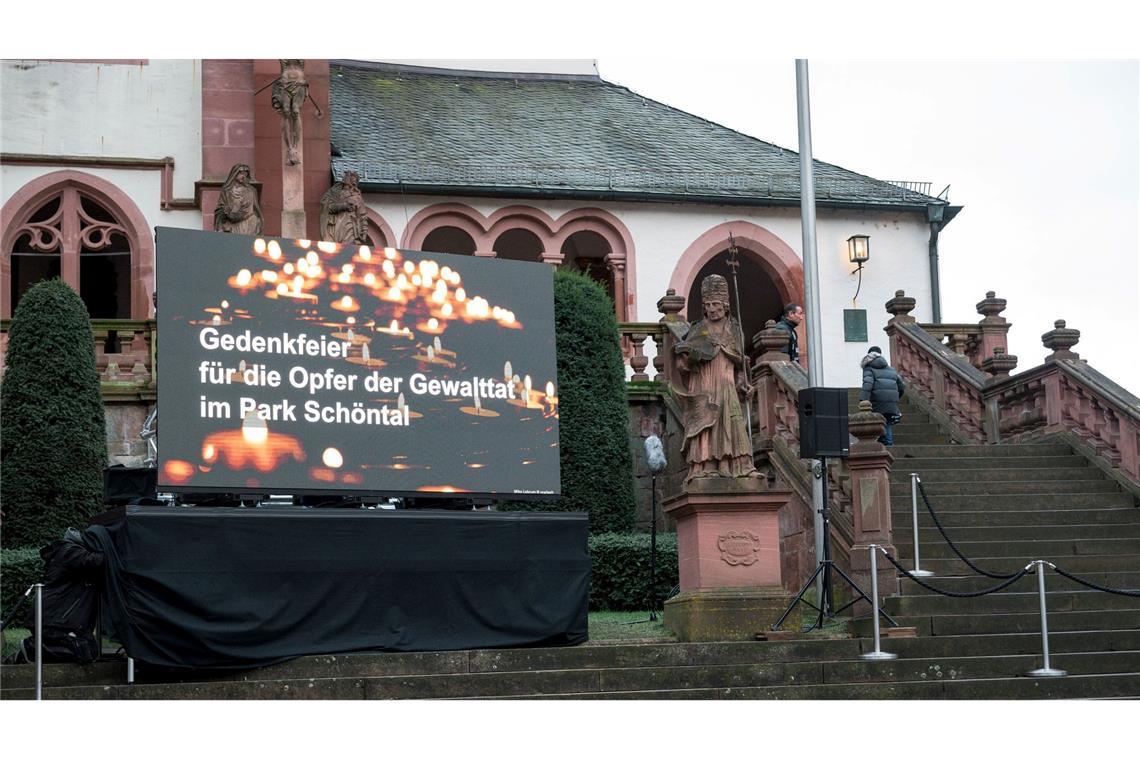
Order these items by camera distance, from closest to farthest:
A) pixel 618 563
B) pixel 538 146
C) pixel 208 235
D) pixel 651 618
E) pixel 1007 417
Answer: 1. pixel 208 235
2. pixel 651 618
3. pixel 618 563
4. pixel 1007 417
5. pixel 538 146

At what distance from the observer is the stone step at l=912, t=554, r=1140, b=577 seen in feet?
57.4

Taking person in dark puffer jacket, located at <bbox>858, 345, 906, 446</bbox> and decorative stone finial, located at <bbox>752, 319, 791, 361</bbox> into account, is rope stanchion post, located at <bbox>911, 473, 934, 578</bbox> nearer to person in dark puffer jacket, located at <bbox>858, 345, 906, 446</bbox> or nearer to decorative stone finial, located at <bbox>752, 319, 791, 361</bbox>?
person in dark puffer jacket, located at <bbox>858, 345, 906, 446</bbox>

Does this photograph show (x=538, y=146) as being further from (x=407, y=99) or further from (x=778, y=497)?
(x=778, y=497)

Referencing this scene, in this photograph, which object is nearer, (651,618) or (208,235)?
(208,235)

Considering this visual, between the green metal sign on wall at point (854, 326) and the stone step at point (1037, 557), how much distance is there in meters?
9.99

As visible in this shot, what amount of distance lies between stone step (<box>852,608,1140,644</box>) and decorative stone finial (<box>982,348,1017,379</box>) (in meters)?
5.73

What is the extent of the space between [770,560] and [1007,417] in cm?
620

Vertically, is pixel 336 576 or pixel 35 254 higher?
pixel 35 254

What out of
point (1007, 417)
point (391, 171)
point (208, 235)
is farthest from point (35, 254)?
point (1007, 417)

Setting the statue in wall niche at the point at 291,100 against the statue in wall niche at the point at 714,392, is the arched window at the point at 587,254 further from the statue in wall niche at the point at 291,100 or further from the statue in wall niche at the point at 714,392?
the statue in wall niche at the point at 714,392

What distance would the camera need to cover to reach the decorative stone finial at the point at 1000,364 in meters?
21.5

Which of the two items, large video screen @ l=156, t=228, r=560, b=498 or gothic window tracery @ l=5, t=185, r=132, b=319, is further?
gothic window tracery @ l=5, t=185, r=132, b=319

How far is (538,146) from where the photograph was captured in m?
29.3

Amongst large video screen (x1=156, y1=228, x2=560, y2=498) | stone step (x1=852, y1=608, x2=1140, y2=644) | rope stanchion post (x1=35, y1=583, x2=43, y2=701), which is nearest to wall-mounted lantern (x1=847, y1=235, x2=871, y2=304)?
large video screen (x1=156, y1=228, x2=560, y2=498)
